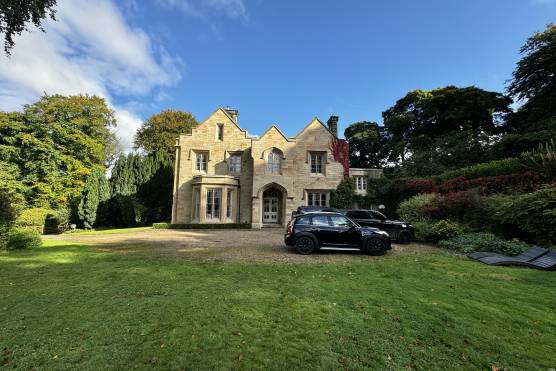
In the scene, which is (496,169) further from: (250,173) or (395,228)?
(250,173)

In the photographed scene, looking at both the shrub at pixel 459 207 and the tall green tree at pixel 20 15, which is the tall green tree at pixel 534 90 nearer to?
the shrub at pixel 459 207

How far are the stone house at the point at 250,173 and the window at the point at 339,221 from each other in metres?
11.7

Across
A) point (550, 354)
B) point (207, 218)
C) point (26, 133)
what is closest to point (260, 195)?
point (207, 218)

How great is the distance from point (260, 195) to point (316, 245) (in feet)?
41.2

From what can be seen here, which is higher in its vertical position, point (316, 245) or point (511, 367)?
point (316, 245)

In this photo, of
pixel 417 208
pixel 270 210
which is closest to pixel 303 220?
pixel 417 208

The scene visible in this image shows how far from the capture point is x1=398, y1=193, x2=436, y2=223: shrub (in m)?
13.9

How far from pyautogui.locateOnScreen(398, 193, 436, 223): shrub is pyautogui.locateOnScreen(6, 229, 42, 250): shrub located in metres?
17.3

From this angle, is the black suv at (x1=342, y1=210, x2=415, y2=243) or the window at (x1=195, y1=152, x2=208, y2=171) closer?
the black suv at (x1=342, y1=210, x2=415, y2=243)

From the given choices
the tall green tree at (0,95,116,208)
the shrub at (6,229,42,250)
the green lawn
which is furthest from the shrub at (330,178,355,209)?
the tall green tree at (0,95,116,208)

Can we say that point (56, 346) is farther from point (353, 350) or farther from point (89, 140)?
point (89, 140)

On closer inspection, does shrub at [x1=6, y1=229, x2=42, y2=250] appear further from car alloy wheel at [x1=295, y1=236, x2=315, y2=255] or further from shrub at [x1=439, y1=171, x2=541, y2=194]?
shrub at [x1=439, y1=171, x2=541, y2=194]

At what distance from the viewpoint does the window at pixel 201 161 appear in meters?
23.2

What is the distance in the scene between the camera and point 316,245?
30.2 feet
